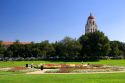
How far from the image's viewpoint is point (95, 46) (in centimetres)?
10562

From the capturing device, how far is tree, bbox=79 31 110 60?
10412 centimetres

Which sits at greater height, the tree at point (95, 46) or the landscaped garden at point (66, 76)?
the tree at point (95, 46)

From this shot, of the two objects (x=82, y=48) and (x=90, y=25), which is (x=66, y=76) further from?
(x=90, y=25)

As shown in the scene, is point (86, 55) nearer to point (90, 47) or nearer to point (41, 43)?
point (90, 47)

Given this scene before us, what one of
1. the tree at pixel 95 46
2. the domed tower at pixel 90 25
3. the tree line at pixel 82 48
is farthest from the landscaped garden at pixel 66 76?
the domed tower at pixel 90 25

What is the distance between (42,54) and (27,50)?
685 centimetres

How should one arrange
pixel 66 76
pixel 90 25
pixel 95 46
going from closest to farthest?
pixel 66 76
pixel 95 46
pixel 90 25

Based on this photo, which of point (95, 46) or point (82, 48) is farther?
point (82, 48)

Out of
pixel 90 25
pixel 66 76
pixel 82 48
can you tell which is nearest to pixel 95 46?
pixel 82 48

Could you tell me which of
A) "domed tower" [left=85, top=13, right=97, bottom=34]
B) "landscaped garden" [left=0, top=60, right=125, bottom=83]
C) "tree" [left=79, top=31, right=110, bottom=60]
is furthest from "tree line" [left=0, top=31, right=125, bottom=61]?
"landscaped garden" [left=0, top=60, right=125, bottom=83]

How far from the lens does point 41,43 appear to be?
13125 centimetres

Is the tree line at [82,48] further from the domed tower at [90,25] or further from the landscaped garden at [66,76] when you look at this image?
the landscaped garden at [66,76]

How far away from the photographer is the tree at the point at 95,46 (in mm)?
104125

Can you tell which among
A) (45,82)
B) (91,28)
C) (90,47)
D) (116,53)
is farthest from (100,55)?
(45,82)
